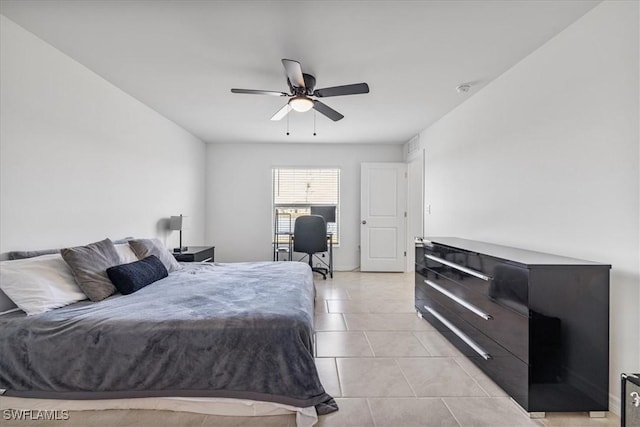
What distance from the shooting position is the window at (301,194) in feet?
20.5

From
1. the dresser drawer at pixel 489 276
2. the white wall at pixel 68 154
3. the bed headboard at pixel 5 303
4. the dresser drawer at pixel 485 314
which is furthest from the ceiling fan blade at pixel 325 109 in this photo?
the bed headboard at pixel 5 303

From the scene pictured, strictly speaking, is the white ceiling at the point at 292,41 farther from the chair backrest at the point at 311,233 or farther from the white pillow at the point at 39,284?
the chair backrest at the point at 311,233

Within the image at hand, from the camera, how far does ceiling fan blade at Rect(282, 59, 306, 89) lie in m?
2.33

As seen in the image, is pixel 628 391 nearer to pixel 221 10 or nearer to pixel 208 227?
pixel 221 10

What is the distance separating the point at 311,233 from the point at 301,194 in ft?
3.70

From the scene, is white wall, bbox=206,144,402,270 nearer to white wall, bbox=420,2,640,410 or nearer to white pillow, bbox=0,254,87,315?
white wall, bbox=420,2,640,410

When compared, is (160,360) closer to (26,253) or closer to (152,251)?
(26,253)

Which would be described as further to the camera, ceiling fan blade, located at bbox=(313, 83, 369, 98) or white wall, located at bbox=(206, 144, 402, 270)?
white wall, located at bbox=(206, 144, 402, 270)

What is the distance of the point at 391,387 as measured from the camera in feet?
7.02

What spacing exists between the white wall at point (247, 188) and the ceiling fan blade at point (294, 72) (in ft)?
11.3

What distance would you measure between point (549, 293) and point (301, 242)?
3.98 metres

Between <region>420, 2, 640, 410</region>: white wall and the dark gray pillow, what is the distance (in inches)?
123

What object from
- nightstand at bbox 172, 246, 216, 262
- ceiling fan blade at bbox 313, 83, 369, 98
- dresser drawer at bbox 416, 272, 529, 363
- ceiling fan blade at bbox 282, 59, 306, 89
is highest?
ceiling fan blade at bbox 282, 59, 306, 89

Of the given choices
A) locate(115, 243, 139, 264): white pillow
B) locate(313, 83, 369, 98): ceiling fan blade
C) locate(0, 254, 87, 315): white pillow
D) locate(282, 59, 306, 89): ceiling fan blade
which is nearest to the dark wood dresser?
locate(313, 83, 369, 98): ceiling fan blade
